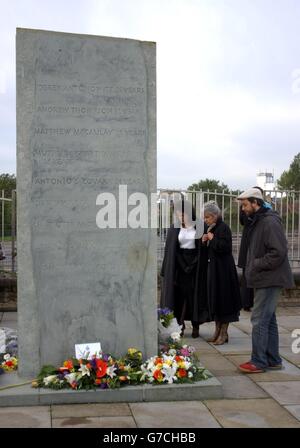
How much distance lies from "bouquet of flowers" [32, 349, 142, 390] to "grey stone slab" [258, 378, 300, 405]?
121 cm

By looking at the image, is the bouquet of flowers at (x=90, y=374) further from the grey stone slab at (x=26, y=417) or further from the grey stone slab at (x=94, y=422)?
the grey stone slab at (x=94, y=422)

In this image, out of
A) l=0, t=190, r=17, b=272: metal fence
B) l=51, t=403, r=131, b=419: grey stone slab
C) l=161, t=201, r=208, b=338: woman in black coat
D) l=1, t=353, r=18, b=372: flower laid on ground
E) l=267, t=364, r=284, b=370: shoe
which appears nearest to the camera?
l=51, t=403, r=131, b=419: grey stone slab

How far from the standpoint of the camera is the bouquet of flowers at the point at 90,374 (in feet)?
16.6

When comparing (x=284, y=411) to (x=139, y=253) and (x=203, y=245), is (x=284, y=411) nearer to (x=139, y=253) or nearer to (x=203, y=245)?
(x=139, y=253)

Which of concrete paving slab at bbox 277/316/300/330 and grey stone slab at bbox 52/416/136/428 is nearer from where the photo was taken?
grey stone slab at bbox 52/416/136/428

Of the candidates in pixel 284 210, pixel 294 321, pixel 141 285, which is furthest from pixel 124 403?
pixel 284 210

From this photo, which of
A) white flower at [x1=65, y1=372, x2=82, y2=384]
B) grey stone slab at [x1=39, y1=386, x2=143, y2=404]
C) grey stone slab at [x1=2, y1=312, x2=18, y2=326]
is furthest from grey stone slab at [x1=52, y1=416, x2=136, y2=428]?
grey stone slab at [x1=2, y1=312, x2=18, y2=326]

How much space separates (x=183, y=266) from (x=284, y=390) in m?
2.54

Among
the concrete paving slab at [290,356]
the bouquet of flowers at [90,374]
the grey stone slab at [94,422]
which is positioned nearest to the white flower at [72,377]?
the bouquet of flowers at [90,374]

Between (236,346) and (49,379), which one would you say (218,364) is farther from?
(49,379)

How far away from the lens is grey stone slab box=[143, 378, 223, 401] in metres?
5.12

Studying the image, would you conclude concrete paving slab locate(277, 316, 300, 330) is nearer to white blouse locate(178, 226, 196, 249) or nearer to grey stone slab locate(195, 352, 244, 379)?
white blouse locate(178, 226, 196, 249)

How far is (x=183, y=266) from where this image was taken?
768 cm

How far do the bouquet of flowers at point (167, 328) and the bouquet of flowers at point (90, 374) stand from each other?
2.63 ft
